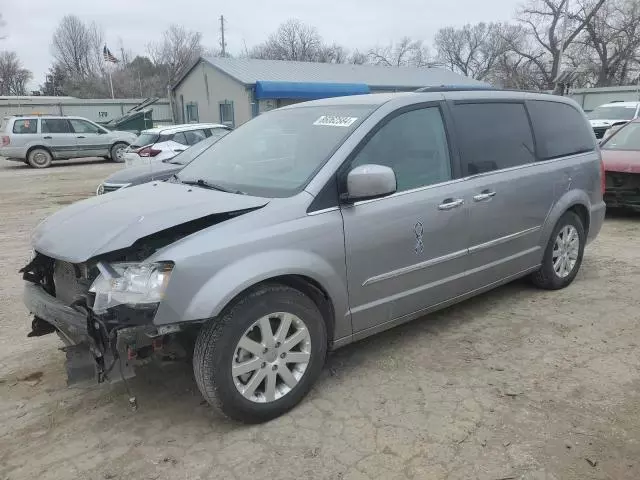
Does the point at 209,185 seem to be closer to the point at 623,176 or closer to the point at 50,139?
the point at 623,176

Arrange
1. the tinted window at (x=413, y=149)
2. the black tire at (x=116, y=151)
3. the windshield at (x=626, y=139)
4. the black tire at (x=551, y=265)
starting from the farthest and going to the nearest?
the black tire at (x=116, y=151) < the windshield at (x=626, y=139) < the black tire at (x=551, y=265) < the tinted window at (x=413, y=149)

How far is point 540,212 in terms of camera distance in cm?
444

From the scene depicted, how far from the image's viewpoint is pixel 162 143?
41.7 ft

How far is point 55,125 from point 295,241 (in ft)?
60.8

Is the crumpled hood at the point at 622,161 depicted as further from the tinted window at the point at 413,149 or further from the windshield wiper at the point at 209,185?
the windshield wiper at the point at 209,185

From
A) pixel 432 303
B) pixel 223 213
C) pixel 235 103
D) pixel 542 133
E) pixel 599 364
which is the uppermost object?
pixel 235 103

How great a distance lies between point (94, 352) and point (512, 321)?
3.14 metres

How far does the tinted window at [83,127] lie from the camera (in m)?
18.9

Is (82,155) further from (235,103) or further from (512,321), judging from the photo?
(512,321)

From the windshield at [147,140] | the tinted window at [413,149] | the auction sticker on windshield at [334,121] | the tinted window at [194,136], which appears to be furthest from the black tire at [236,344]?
the tinted window at [194,136]

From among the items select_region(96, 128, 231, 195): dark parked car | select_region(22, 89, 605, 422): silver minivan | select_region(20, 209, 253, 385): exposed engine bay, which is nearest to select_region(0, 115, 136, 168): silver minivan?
select_region(96, 128, 231, 195): dark parked car

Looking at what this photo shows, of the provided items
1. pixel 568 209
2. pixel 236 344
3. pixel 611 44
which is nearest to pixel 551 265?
pixel 568 209

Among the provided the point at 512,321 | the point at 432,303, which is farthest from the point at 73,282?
the point at 512,321

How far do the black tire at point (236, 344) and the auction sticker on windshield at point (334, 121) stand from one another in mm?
1198
